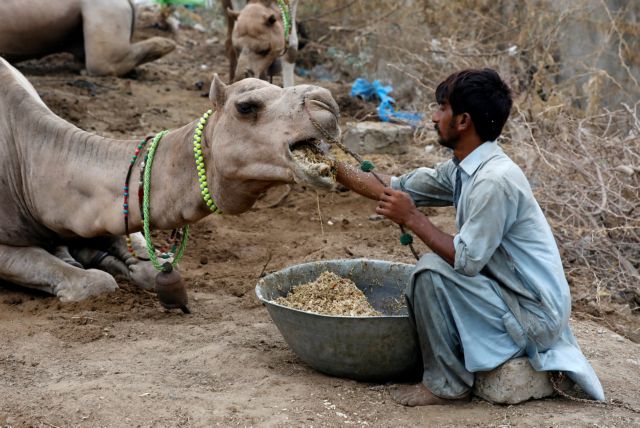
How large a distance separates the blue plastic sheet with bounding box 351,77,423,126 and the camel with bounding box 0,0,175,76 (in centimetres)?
262

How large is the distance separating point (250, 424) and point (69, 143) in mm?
2402

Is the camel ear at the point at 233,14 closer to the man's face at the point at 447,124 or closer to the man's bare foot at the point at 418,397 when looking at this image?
the man's face at the point at 447,124

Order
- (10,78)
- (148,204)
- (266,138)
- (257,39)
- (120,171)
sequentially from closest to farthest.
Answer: (266,138), (148,204), (120,171), (10,78), (257,39)

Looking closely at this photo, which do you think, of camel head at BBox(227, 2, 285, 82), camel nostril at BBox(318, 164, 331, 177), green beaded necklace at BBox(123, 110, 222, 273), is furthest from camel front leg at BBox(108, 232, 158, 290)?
camel head at BBox(227, 2, 285, 82)

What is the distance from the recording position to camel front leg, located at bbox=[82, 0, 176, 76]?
9.95 meters

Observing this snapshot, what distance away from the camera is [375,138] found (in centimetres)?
882

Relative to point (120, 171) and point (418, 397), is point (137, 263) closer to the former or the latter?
point (120, 171)

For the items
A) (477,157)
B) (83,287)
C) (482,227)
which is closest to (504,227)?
(482,227)

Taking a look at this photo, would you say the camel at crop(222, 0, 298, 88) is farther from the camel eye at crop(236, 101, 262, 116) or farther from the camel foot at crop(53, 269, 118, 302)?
the camel eye at crop(236, 101, 262, 116)

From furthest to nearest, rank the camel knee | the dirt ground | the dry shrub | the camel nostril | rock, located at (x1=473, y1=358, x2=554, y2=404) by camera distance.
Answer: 1. the camel knee
2. the dry shrub
3. the camel nostril
4. rock, located at (x1=473, y1=358, x2=554, y2=404)
5. the dirt ground

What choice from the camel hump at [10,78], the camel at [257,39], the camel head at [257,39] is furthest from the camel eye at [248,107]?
the camel head at [257,39]

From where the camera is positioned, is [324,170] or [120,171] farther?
[120,171]

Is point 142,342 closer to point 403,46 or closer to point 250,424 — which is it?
point 250,424

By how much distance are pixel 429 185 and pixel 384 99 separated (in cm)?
639
